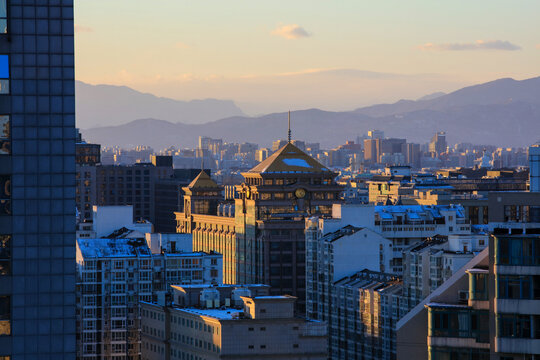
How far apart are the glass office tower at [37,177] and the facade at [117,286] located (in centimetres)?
8901

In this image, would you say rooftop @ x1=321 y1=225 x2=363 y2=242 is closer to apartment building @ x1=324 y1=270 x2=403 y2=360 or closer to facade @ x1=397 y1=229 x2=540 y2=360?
apartment building @ x1=324 y1=270 x2=403 y2=360

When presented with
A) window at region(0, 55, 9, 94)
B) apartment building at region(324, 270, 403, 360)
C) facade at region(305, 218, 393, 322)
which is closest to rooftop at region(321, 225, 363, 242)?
facade at region(305, 218, 393, 322)

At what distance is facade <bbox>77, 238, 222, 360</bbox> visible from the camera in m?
159

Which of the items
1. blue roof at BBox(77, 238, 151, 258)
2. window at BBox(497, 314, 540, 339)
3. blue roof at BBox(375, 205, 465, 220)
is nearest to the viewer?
window at BBox(497, 314, 540, 339)

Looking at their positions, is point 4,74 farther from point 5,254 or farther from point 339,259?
A: point 339,259

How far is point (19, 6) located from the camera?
69125mm

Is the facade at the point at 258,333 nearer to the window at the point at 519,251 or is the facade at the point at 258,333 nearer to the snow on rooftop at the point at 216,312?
the snow on rooftop at the point at 216,312

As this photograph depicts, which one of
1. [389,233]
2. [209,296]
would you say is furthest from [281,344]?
[389,233]

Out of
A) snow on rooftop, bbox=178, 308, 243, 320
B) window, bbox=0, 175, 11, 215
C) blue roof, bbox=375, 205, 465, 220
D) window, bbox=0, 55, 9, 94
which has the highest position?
window, bbox=0, 55, 9, 94

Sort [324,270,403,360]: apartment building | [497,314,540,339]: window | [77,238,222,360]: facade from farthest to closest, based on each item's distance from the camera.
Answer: [77,238,222,360]: facade, [324,270,403,360]: apartment building, [497,314,540,339]: window

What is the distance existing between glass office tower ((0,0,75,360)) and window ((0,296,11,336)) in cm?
4

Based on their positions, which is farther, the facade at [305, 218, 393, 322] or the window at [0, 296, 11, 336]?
the facade at [305, 218, 393, 322]

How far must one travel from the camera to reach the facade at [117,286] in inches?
6260

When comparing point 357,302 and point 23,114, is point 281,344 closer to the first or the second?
point 357,302
